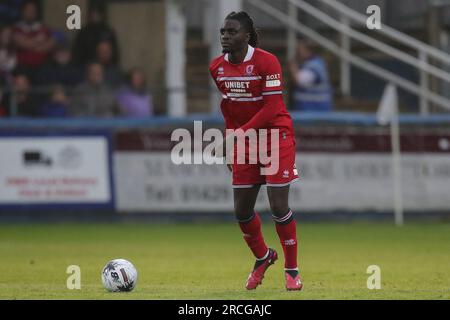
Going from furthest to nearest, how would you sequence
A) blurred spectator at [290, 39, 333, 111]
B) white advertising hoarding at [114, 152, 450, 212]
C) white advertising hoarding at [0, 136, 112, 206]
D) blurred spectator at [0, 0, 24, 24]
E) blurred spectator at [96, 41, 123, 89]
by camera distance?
1. blurred spectator at [0, 0, 24, 24]
2. blurred spectator at [96, 41, 123, 89]
3. blurred spectator at [290, 39, 333, 111]
4. white advertising hoarding at [114, 152, 450, 212]
5. white advertising hoarding at [0, 136, 112, 206]

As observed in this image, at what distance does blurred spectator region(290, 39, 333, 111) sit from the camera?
2175 centimetres

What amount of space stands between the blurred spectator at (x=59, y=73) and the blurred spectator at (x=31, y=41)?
343 mm

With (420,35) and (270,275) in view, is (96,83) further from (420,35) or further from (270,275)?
(270,275)

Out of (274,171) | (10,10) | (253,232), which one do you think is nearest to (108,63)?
(10,10)

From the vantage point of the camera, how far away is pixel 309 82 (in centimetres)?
2177

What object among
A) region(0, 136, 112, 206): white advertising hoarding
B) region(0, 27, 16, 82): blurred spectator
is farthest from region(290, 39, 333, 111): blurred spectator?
region(0, 27, 16, 82): blurred spectator

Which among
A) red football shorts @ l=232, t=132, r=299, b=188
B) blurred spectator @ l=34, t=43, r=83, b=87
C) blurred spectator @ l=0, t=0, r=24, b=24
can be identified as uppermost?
blurred spectator @ l=0, t=0, r=24, b=24

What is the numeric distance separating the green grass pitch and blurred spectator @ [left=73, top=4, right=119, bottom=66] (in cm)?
383

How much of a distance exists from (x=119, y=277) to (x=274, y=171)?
1.73 meters

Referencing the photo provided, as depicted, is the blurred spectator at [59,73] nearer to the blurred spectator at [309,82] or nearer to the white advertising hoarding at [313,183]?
the white advertising hoarding at [313,183]

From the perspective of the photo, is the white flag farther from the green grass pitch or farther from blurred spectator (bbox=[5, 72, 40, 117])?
blurred spectator (bbox=[5, 72, 40, 117])

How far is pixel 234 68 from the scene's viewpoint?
11250 mm

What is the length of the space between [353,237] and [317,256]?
3070 millimetres
